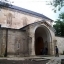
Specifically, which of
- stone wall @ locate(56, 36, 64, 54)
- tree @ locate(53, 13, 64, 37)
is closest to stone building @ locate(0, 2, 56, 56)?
stone wall @ locate(56, 36, 64, 54)

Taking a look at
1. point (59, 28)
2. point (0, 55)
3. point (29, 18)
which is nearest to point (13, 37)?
point (0, 55)

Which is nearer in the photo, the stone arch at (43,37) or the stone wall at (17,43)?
the stone wall at (17,43)

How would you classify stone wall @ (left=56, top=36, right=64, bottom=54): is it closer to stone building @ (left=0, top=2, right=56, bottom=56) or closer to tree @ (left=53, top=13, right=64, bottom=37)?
stone building @ (left=0, top=2, right=56, bottom=56)

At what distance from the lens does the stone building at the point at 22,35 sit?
83.7 feet

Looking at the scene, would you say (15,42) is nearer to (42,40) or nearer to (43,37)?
(43,37)

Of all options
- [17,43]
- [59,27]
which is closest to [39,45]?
[17,43]

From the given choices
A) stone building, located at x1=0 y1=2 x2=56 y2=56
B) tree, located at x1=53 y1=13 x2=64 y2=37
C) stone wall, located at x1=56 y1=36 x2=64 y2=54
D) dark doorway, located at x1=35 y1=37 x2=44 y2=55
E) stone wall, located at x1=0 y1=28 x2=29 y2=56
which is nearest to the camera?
stone wall, located at x1=0 y1=28 x2=29 y2=56

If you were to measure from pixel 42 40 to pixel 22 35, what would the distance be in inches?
261

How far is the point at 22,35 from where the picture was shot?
27.3 m

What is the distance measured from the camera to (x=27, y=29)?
27.4m

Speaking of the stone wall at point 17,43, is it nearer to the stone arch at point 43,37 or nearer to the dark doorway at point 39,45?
the stone arch at point 43,37

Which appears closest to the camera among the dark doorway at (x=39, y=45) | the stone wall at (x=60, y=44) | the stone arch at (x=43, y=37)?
the stone arch at (x=43, y=37)

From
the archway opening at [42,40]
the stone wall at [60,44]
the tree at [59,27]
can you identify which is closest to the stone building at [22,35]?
the archway opening at [42,40]

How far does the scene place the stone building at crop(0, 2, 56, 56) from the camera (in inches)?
1004
